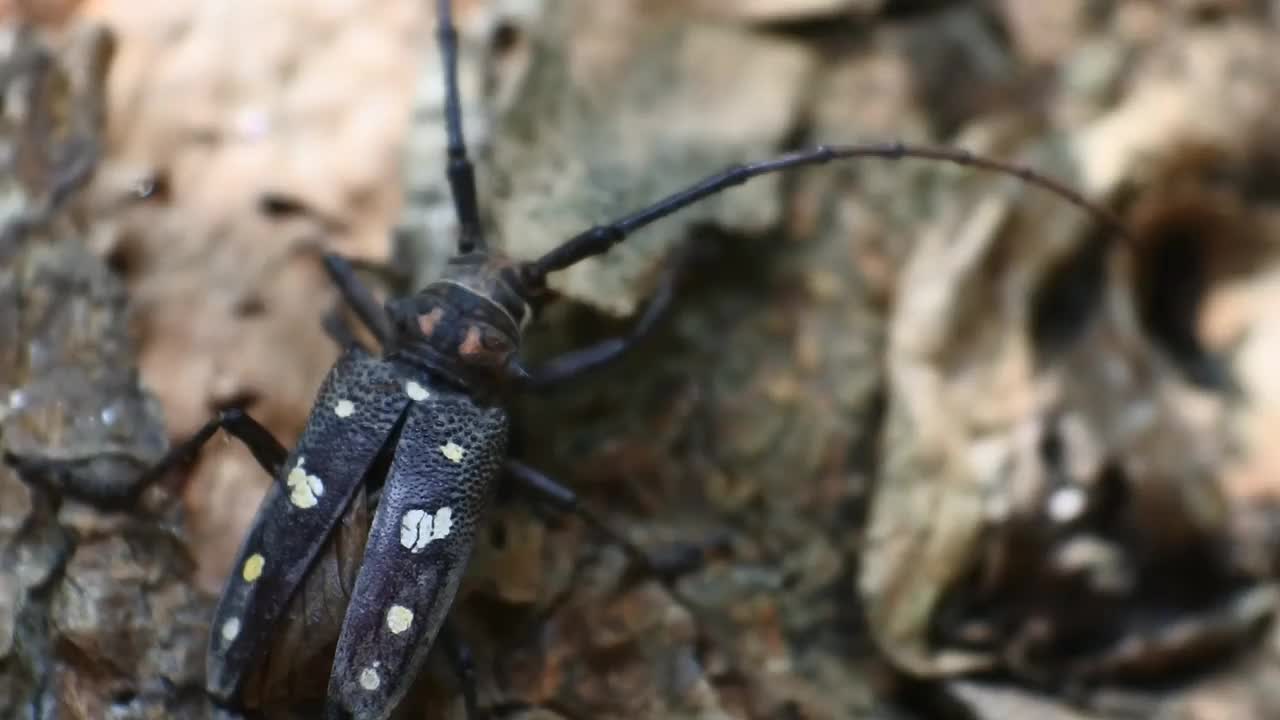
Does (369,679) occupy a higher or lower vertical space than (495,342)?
lower

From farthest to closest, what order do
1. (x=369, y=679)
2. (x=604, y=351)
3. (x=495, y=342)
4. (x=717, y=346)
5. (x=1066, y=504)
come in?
1. (x=717, y=346)
2. (x=1066, y=504)
3. (x=604, y=351)
4. (x=495, y=342)
5. (x=369, y=679)

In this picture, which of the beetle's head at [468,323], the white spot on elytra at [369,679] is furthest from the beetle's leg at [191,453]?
the white spot on elytra at [369,679]

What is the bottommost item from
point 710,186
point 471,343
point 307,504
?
point 307,504

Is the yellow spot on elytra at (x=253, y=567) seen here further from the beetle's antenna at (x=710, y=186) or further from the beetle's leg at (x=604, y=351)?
the beetle's antenna at (x=710, y=186)

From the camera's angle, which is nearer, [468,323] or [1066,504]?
[468,323]

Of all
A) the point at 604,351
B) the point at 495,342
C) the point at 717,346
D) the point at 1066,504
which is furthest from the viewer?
the point at 717,346

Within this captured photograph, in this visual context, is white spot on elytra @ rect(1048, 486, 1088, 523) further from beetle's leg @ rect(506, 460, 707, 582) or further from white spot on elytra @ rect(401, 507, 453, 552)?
white spot on elytra @ rect(401, 507, 453, 552)

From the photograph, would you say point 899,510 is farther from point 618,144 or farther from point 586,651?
point 618,144

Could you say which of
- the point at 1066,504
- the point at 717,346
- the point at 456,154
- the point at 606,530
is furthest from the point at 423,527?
the point at 1066,504

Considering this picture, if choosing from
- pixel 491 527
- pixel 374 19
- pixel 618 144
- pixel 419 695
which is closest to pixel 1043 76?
pixel 618 144

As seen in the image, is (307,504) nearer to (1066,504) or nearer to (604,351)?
(604,351)
